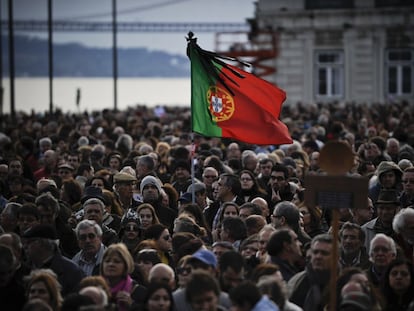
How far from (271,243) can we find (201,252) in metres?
0.82

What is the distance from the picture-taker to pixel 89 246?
1394 centimetres

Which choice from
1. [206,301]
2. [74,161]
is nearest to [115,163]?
[74,161]

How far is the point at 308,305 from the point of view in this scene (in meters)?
12.2

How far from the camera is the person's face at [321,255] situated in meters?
12.4

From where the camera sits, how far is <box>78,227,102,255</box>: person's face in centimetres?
1391

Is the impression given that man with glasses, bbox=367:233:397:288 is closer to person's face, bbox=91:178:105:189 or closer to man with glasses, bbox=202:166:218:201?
person's face, bbox=91:178:105:189

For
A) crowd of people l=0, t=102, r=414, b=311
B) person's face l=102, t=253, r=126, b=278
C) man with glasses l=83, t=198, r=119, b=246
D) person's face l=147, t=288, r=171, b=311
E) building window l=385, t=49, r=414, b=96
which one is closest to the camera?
person's face l=147, t=288, r=171, b=311

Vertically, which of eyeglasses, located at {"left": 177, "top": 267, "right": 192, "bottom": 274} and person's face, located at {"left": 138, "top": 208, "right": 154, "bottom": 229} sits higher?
person's face, located at {"left": 138, "top": 208, "right": 154, "bottom": 229}

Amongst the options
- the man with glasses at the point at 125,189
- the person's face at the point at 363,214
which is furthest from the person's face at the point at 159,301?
the man with glasses at the point at 125,189

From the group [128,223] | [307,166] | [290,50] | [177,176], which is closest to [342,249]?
[128,223]

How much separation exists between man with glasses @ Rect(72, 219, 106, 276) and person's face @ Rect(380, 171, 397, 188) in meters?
5.38

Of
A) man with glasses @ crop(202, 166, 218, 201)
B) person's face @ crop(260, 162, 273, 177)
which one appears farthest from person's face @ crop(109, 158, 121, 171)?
man with glasses @ crop(202, 166, 218, 201)

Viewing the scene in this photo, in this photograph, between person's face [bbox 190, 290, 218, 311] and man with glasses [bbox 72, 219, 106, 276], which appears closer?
person's face [bbox 190, 290, 218, 311]

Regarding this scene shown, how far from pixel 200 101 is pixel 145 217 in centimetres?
262
